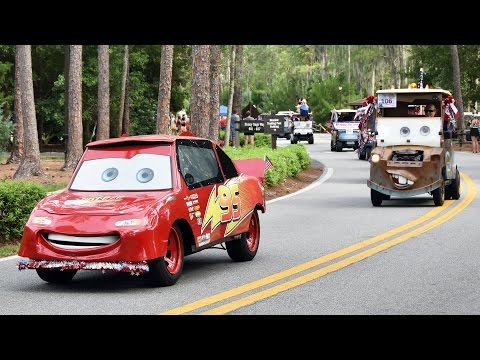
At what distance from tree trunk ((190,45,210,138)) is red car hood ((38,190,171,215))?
1583 centimetres

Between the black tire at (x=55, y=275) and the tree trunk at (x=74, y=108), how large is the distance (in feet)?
69.2

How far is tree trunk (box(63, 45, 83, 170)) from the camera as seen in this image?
33156 millimetres

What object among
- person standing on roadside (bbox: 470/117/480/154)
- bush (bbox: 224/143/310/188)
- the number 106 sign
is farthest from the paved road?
person standing on roadside (bbox: 470/117/480/154)

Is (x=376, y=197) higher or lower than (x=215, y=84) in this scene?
lower

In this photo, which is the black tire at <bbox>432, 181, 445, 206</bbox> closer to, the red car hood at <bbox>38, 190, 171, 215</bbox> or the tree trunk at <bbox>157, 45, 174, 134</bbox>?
the tree trunk at <bbox>157, 45, 174, 134</bbox>

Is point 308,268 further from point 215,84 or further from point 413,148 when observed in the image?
point 215,84

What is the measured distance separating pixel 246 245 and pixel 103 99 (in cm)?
2666

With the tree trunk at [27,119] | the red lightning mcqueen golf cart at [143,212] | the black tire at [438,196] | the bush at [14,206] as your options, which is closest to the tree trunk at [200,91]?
the tree trunk at [27,119]

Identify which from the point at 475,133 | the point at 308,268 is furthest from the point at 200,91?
the point at 475,133

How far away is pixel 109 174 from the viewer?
12.8 meters

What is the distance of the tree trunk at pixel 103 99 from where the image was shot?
39812 mm
